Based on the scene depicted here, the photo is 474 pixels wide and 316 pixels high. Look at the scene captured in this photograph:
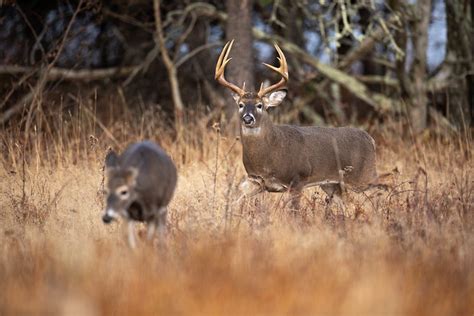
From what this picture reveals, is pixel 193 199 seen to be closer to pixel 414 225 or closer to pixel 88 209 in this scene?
pixel 88 209

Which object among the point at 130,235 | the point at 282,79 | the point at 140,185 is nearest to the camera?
the point at 140,185

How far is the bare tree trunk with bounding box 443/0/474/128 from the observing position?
Answer: 13164 mm

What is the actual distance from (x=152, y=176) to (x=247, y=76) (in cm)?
663

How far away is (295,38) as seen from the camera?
17234 millimetres

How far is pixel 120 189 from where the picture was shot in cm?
478

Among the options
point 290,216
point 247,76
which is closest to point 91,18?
point 247,76

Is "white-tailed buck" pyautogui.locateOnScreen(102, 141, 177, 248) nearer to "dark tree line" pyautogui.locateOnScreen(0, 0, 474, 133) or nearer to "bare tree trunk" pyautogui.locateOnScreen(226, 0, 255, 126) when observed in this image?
"dark tree line" pyautogui.locateOnScreen(0, 0, 474, 133)

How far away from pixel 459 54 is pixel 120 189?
9756mm

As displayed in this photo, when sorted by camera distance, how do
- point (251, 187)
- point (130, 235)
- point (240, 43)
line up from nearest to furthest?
1. point (130, 235)
2. point (251, 187)
3. point (240, 43)

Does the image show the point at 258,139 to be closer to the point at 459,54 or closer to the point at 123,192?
the point at 123,192

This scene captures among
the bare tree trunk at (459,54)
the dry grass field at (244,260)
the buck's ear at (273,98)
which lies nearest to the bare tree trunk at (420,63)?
the bare tree trunk at (459,54)

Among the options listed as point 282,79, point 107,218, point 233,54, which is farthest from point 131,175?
point 233,54

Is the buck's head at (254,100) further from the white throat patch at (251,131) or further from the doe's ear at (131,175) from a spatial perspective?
the doe's ear at (131,175)

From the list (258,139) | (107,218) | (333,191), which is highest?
(258,139)
